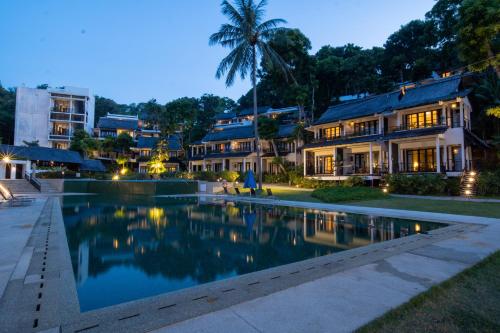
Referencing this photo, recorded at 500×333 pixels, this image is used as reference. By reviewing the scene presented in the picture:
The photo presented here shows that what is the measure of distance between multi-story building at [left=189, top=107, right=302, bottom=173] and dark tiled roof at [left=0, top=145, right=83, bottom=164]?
59.6 ft

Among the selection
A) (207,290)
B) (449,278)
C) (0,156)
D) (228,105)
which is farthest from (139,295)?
(228,105)

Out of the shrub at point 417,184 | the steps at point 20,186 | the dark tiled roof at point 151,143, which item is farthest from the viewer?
the dark tiled roof at point 151,143

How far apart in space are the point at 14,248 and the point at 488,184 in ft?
79.9

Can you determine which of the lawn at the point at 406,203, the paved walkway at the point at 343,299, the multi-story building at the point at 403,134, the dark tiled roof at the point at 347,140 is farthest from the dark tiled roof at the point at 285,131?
the paved walkway at the point at 343,299

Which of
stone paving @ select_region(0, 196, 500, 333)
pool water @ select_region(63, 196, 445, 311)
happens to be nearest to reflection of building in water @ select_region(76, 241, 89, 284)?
pool water @ select_region(63, 196, 445, 311)

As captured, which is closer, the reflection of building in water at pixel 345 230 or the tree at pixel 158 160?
the reflection of building in water at pixel 345 230

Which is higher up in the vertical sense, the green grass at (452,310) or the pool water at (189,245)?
the green grass at (452,310)

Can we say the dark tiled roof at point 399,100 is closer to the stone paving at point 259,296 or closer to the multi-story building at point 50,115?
the stone paving at point 259,296

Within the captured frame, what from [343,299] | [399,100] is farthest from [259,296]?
A: [399,100]

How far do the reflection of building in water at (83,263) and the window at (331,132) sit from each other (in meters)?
27.3

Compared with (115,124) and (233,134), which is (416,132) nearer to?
(233,134)

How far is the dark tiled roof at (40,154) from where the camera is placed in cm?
3350

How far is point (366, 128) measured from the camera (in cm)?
2925

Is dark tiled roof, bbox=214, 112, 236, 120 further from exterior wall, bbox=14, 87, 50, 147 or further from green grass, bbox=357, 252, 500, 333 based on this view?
green grass, bbox=357, 252, 500, 333
